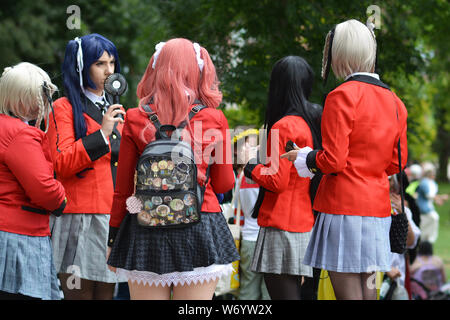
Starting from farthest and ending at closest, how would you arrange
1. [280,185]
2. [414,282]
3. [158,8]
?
[414,282]
[158,8]
[280,185]

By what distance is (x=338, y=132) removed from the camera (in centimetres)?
309

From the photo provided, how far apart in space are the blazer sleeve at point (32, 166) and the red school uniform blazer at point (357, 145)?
4.66 feet

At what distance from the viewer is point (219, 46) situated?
6012 mm

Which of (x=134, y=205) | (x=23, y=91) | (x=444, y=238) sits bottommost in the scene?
(x=444, y=238)

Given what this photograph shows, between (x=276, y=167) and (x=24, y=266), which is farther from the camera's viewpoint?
(x=276, y=167)

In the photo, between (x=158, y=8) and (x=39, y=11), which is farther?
(x=39, y=11)

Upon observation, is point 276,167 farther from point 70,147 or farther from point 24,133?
point 24,133

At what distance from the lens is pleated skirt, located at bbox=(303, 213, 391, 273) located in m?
3.15

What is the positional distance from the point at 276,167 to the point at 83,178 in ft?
4.01

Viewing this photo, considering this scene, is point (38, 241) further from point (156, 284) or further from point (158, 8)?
point (158, 8)

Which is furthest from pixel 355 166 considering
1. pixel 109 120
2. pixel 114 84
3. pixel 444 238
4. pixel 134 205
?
pixel 444 238

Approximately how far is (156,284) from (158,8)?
4445mm
